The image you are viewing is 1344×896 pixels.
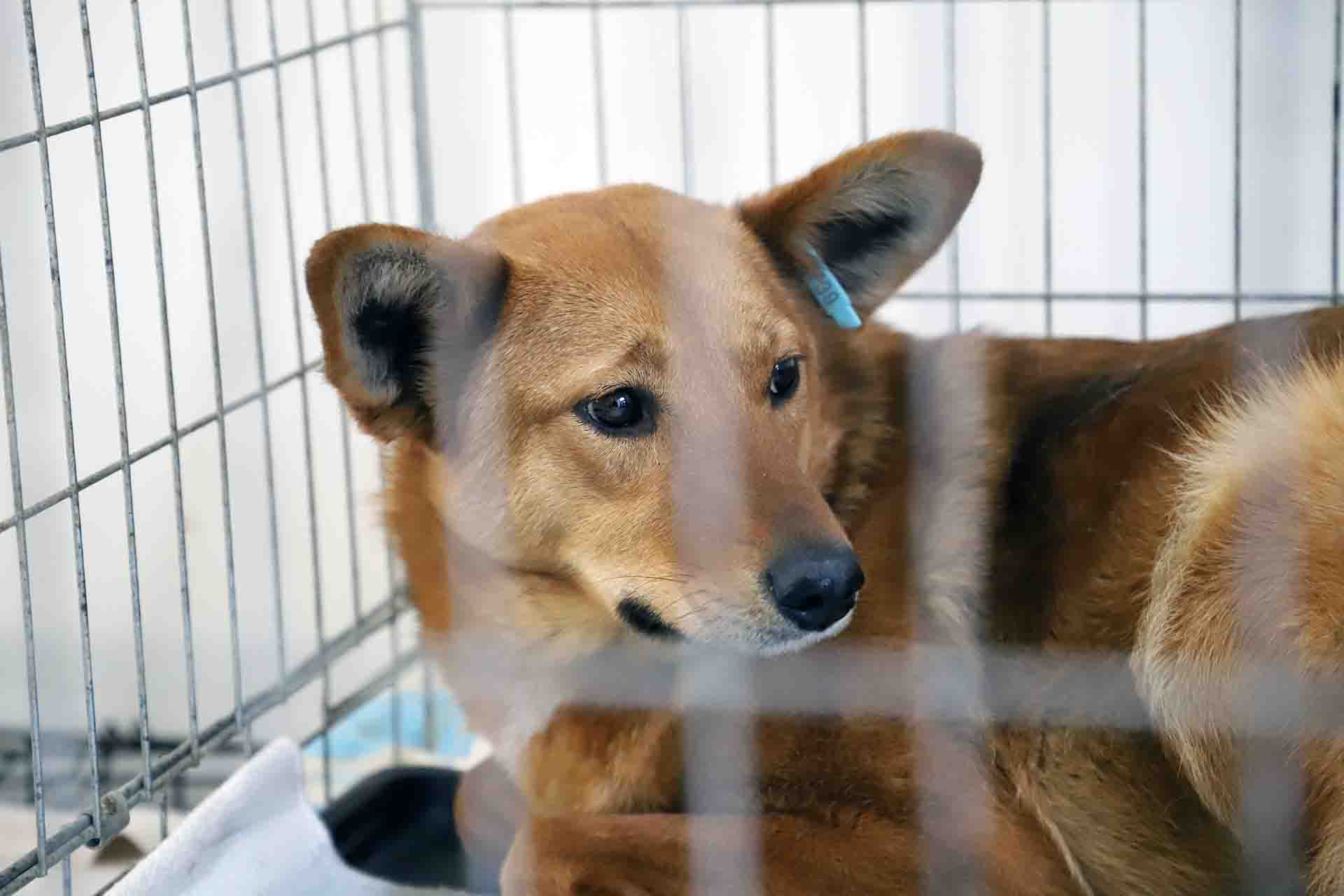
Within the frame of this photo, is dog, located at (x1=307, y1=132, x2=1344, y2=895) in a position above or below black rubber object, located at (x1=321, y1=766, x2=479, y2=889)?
above

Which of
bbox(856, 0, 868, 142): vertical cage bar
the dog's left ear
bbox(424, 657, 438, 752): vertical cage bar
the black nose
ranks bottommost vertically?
bbox(424, 657, 438, 752): vertical cage bar

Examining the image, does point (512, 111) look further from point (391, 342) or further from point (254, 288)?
point (391, 342)

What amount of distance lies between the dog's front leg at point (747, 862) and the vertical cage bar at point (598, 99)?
3.44 ft

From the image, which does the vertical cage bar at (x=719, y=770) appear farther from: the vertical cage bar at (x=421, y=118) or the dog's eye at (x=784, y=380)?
the vertical cage bar at (x=421, y=118)

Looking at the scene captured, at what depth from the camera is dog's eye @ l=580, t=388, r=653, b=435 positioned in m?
1.46

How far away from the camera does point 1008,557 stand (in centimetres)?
161

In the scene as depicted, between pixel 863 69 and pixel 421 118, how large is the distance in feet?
2.35

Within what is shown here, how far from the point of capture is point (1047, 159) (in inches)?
84.0

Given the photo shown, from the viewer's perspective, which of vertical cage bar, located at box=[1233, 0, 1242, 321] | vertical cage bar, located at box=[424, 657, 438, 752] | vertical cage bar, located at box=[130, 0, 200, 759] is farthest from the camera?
vertical cage bar, located at box=[424, 657, 438, 752]

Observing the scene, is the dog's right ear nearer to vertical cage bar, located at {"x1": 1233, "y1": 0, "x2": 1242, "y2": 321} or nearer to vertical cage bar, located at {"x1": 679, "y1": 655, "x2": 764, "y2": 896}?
vertical cage bar, located at {"x1": 679, "y1": 655, "x2": 764, "y2": 896}

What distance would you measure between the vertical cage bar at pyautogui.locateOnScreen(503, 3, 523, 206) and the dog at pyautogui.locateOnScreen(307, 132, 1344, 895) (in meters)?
0.77

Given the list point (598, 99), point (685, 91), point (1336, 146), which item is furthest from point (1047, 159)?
point (598, 99)

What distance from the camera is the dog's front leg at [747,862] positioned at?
1.45 m

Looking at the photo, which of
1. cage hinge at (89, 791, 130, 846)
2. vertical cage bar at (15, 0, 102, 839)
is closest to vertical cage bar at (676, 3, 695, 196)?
vertical cage bar at (15, 0, 102, 839)
